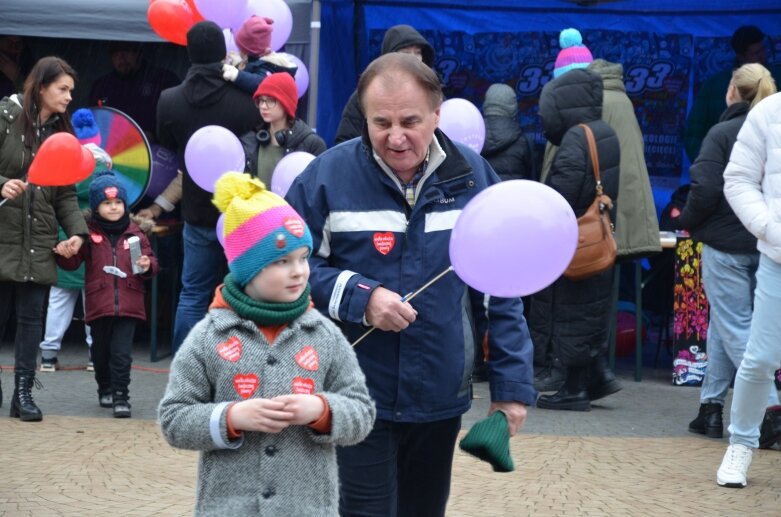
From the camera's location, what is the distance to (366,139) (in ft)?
13.3

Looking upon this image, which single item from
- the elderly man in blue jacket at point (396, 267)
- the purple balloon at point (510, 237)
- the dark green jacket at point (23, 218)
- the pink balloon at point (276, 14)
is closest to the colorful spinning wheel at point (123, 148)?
the pink balloon at point (276, 14)

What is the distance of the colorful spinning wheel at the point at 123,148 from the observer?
1030cm

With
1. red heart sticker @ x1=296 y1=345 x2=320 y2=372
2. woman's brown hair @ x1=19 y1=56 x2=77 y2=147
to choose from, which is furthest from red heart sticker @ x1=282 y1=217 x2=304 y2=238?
woman's brown hair @ x1=19 y1=56 x2=77 y2=147

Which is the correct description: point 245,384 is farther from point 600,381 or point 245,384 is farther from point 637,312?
point 637,312

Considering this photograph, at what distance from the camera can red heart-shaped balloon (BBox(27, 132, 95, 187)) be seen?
24.5ft

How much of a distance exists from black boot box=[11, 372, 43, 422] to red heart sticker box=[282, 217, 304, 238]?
16.0 feet

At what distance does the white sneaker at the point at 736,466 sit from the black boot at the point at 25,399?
4131 mm

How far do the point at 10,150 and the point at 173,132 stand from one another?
4.01ft

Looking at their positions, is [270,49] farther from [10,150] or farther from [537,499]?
[537,499]

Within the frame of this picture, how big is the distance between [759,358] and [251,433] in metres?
3.62

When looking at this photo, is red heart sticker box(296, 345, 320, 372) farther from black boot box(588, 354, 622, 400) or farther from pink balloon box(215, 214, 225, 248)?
black boot box(588, 354, 622, 400)

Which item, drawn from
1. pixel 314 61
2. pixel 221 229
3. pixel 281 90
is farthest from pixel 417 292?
pixel 314 61

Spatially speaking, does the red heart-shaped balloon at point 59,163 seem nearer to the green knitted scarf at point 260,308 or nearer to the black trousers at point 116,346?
the black trousers at point 116,346

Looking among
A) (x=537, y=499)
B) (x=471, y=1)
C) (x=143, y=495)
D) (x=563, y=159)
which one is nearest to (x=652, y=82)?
(x=471, y=1)
